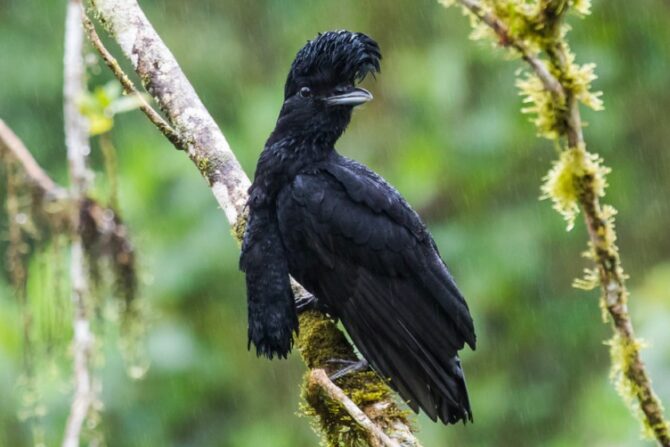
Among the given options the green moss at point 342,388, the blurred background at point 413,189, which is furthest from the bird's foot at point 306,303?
the blurred background at point 413,189

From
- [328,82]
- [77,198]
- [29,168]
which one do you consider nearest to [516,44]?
[77,198]

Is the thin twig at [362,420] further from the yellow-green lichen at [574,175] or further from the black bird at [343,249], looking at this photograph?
the yellow-green lichen at [574,175]

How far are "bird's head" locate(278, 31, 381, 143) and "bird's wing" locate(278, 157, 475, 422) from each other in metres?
0.17

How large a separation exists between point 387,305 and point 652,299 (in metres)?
2.37

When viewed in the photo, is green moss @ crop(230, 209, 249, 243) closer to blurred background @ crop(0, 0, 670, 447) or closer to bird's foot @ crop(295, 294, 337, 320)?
bird's foot @ crop(295, 294, 337, 320)

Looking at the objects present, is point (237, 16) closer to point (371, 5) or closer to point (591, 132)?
point (371, 5)

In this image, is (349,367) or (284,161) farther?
(284,161)

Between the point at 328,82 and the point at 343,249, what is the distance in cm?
61

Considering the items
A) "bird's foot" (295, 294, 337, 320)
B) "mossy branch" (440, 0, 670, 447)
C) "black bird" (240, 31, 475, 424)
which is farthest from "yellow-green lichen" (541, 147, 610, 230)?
"bird's foot" (295, 294, 337, 320)

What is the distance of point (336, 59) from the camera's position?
3.92m

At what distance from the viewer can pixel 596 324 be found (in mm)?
8289

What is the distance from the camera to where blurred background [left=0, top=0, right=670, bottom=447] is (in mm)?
6566

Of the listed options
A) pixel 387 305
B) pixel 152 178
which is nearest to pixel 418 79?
pixel 152 178

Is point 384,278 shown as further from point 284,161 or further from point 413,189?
point 413,189
